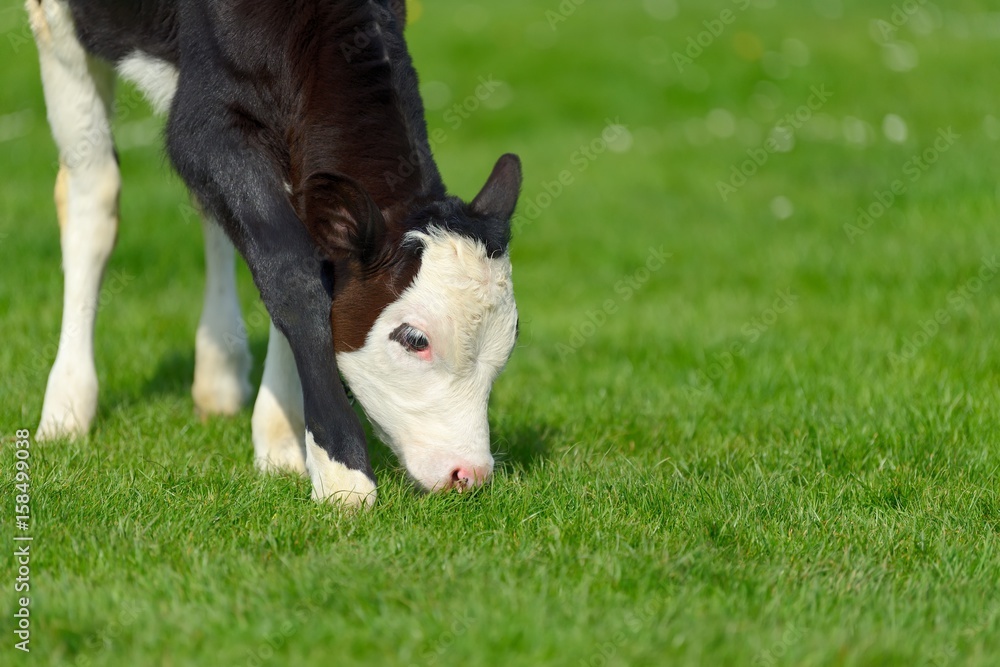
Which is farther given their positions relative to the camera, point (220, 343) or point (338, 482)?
point (220, 343)

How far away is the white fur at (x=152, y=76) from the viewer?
16.6 ft

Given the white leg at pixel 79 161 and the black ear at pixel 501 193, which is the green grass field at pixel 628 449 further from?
the black ear at pixel 501 193

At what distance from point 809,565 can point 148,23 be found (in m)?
3.34

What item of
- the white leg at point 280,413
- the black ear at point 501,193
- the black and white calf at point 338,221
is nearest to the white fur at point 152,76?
the black and white calf at point 338,221

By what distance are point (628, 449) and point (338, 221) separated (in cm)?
170

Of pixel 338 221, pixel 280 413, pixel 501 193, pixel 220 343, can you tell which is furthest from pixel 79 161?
pixel 501 193

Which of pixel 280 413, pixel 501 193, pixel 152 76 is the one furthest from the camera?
pixel 152 76

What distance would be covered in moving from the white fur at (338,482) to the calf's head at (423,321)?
16 centimetres

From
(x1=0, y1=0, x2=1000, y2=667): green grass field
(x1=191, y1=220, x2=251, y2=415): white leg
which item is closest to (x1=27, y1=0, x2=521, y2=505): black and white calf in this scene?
(x1=0, y1=0, x2=1000, y2=667): green grass field

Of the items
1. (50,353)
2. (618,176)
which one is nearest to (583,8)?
(618,176)

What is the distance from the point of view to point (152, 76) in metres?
5.12

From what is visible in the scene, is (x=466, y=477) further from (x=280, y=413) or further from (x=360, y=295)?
(x=280, y=413)

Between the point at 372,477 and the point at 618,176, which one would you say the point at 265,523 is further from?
the point at 618,176

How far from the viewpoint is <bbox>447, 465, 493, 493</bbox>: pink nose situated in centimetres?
405
